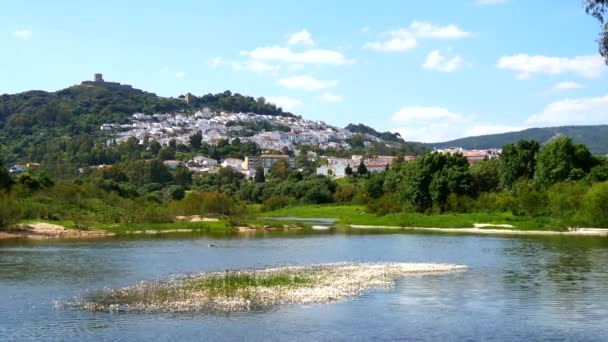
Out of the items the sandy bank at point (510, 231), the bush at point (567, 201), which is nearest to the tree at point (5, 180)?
the sandy bank at point (510, 231)

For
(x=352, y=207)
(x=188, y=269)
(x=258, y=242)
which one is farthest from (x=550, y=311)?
(x=352, y=207)

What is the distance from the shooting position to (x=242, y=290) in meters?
37.2

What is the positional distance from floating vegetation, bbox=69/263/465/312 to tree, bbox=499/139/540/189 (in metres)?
81.0

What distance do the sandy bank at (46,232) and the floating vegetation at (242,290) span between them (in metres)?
40.5

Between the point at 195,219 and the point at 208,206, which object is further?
the point at 208,206

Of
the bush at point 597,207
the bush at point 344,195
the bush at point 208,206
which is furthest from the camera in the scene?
the bush at point 344,195

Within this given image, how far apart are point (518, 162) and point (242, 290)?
3734 inches

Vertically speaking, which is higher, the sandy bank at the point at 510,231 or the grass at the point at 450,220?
the grass at the point at 450,220

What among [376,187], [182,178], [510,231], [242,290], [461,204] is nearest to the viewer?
[242,290]

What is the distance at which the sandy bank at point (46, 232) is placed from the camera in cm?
7944

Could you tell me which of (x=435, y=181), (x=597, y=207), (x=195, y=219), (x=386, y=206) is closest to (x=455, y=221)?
(x=435, y=181)

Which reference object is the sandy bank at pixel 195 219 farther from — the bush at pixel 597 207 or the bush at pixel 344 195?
the bush at pixel 344 195

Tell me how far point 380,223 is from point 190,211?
2778 cm

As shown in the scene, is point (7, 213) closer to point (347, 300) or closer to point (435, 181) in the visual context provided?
point (347, 300)
